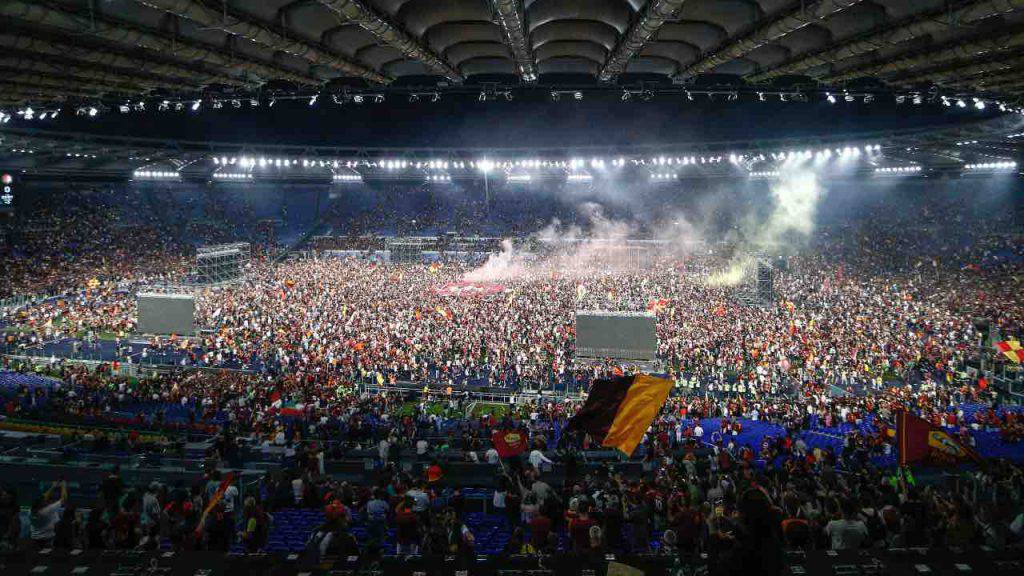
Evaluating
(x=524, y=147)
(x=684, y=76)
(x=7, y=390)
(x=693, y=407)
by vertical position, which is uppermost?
(x=524, y=147)

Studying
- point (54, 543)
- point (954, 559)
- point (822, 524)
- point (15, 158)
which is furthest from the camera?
point (15, 158)

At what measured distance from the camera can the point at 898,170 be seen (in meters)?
47.3

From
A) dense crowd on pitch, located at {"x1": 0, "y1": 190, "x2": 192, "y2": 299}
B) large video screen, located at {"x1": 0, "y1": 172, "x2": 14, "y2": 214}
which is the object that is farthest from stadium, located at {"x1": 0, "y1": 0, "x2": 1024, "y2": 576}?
dense crowd on pitch, located at {"x1": 0, "y1": 190, "x2": 192, "y2": 299}

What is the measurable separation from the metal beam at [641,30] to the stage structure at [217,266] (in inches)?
1152

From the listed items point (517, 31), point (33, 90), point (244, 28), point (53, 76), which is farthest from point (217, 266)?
point (517, 31)

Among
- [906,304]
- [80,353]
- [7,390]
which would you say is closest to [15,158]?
[80,353]

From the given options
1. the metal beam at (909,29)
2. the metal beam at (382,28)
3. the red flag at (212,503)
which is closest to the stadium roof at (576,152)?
the metal beam at (909,29)

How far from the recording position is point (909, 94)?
18.5m

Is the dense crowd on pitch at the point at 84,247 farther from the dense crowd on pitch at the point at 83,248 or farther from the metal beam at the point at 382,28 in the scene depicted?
the metal beam at the point at 382,28

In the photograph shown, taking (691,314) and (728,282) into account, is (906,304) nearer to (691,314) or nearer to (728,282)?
(728,282)

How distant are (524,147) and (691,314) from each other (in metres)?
22.2

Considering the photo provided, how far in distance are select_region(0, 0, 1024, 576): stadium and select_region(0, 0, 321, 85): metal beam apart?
0.06 m

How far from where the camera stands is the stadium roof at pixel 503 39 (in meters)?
8.72

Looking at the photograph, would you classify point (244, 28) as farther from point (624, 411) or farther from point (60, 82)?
point (624, 411)
